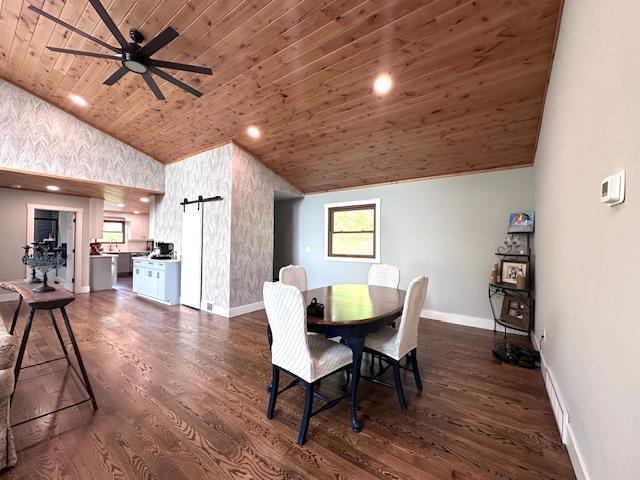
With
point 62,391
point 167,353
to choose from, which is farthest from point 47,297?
point 167,353

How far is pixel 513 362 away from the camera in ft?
9.09

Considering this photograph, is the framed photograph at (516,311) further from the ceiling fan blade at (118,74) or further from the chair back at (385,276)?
the ceiling fan blade at (118,74)

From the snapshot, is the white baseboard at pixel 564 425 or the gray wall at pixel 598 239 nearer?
the gray wall at pixel 598 239

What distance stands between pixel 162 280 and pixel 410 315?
485 centimetres

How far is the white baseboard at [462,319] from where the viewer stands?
12.6 ft

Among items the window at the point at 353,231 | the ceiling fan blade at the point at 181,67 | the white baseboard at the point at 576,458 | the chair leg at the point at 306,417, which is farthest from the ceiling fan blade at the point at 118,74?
the white baseboard at the point at 576,458

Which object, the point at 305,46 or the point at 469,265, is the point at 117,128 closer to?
the point at 305,46

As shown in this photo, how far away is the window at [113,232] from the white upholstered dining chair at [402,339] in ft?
33.5

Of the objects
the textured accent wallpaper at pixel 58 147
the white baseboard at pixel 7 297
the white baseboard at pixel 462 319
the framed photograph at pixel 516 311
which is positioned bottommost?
the white baseboard at pixel 7 297

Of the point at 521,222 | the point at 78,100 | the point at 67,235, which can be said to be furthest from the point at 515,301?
the point at 67,235

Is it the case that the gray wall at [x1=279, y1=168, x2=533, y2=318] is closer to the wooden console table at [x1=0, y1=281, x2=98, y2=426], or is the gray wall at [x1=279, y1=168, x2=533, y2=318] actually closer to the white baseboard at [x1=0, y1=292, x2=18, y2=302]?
the wooden console table at [x1=0, y1=281, x2=98, y2=426]

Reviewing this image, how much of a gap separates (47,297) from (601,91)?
348cm

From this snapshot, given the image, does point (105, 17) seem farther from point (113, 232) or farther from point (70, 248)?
point (113, 232)

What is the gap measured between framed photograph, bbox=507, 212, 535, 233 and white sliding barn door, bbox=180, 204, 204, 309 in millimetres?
4841
